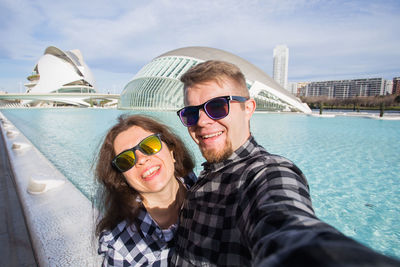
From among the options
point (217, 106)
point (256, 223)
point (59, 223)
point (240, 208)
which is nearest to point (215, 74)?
point (217, 106)

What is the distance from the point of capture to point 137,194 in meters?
1.41

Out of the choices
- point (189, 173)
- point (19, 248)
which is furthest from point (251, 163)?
point (19, 248)

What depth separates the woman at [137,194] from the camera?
46.6 inches

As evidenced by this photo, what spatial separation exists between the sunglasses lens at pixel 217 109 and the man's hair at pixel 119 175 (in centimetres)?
48

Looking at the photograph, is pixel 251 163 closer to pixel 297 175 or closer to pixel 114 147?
pixel 297 175

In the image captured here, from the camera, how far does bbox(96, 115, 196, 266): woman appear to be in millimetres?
1184

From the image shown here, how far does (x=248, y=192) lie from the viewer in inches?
32.7

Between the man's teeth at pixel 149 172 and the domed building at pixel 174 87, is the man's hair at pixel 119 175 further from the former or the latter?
the domed building at pixel 174 87

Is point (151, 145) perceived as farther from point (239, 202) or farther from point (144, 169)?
point (239, 202)

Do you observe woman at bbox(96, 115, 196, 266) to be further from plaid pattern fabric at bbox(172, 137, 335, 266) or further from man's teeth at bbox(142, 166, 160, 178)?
plaid pattern fabric at bbox(172, 137, 335, 266)

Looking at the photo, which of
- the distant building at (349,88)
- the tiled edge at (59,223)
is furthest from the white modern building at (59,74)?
the distant building at (349,88)

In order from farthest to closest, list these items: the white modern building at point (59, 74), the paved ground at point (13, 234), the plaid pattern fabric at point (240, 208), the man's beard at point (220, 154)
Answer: the white modern building at point (59, 74)
the paved ground at point (13, 234)
the man's beard at point (220, 154)
the plaid pattern fabric at point (240, 208)

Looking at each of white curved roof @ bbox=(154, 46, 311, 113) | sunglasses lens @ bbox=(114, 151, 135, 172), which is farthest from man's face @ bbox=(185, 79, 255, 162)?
white curved roof @ bbox=(154, 46, 311, 113)

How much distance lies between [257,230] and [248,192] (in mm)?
238
